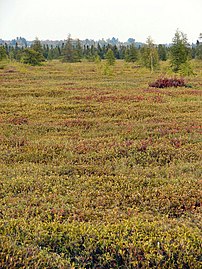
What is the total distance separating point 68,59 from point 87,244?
268 ft

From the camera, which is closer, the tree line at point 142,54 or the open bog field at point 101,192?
the open bog field at point 101,192

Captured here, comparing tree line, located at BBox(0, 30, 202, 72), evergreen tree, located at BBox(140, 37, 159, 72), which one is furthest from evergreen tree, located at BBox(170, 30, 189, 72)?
evergreen tree, located at BBox(140, 37, 159, 72)

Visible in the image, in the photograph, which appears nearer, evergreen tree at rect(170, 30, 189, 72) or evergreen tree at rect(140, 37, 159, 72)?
evergreen tree at rect(170, 30, 189, 72)

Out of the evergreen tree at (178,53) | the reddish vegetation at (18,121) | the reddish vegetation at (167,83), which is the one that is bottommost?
the reddish vegetation at (18,121)

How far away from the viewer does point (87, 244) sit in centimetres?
466

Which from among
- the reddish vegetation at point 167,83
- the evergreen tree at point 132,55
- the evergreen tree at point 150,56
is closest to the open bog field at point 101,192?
the reddish vegetation at point 167,83

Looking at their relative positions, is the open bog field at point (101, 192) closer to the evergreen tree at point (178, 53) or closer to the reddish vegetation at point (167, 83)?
the reddish vegetation at point (167, 83)

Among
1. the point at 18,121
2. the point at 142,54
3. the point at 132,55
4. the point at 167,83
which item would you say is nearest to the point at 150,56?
the point at 142,54

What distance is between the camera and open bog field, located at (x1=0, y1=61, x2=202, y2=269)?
446 centimetres

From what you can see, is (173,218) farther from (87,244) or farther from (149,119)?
(149,119)

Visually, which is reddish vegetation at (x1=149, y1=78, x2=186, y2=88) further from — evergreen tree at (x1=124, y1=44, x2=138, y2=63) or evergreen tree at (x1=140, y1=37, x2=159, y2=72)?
evergreen tree at (x1=124, y1=44, x2=138, y2=63)

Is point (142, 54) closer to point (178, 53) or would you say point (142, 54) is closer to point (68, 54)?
point (178, 53)

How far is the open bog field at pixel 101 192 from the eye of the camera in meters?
4.46

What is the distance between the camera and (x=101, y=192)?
21.7 ft
